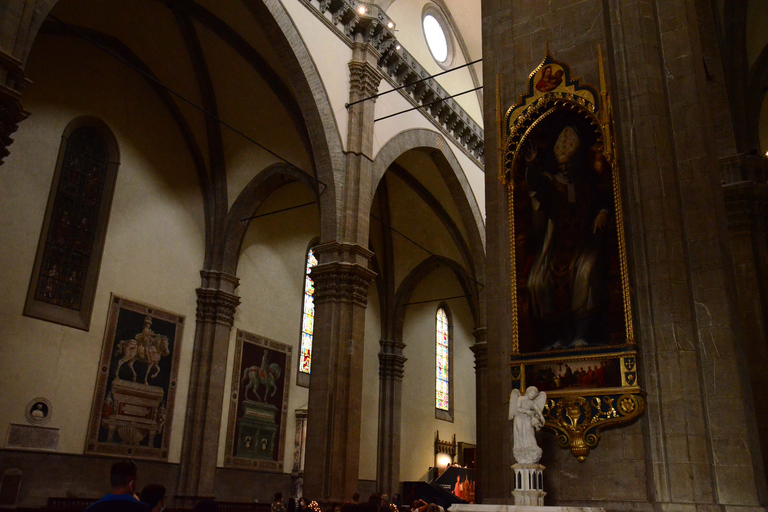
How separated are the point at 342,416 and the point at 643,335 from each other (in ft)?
21.3

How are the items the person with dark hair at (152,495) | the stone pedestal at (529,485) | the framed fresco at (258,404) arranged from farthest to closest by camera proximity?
the framed fresco at (258,404)
the stone pedestal at (529,485)
the person with dark hair at (152,495)

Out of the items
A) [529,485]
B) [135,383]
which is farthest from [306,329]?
[529,485]

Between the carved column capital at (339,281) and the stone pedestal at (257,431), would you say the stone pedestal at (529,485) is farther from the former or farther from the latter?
the stone pedestal at (257,431)

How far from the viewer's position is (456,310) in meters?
23.4

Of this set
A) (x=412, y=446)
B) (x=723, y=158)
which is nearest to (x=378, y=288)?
(x=412, y=446)

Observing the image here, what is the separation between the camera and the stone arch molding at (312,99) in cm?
1171

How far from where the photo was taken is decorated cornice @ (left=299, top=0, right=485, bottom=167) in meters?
13.1

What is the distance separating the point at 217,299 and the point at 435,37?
9058 millimetres

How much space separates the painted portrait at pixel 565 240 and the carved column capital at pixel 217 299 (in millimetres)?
9145

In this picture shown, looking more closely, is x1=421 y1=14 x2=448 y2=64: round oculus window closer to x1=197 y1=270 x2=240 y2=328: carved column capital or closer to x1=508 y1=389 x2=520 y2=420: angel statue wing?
x1=197 y1=270 x2=240 y2=328: carved column capital

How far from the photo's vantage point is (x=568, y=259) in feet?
19.6

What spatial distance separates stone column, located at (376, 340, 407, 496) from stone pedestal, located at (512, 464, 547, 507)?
1364cm

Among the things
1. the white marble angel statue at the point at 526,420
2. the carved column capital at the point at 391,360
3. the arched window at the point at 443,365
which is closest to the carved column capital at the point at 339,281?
the white marble angel statue at the point at 526,420

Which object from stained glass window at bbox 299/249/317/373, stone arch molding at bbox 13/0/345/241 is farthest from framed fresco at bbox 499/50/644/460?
stained glass window at bbox 299/249/317/373
